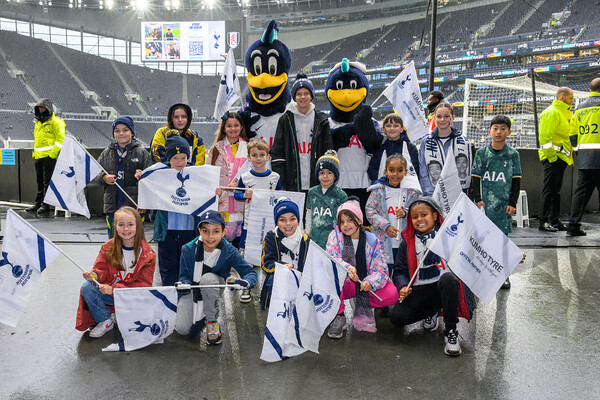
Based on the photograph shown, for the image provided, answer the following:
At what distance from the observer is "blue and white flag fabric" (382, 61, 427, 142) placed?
5.47 m

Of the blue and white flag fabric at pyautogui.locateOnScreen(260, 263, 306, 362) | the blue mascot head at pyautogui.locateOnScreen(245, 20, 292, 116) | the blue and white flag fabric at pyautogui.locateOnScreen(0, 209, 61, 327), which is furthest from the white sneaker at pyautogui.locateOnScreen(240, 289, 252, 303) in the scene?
the blue mascot head at pyautogui.locateOnScreen(245, 20, 292, 116)

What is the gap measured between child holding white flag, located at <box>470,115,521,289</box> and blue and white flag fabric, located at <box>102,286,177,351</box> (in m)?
3.00

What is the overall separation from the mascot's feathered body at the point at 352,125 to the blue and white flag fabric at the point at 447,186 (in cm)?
77

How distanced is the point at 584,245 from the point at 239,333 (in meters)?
5.15

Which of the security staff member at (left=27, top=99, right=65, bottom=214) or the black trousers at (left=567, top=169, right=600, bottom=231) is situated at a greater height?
the security staff member at (left=27, top=99, right=65, bottom=214)

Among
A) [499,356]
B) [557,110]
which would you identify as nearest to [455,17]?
[557,110]

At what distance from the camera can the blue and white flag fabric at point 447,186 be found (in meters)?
3.99

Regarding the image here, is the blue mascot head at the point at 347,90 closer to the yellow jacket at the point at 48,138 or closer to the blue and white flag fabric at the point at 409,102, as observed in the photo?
the blue and white flag fabric at the point at 409,102

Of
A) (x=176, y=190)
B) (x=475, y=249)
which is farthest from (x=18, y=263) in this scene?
(x=475, y=249)

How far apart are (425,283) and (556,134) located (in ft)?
17.0

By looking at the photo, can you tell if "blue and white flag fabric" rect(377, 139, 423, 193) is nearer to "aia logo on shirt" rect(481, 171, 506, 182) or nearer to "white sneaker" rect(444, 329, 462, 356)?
"aia logo on shirt" rect(481, 171, 506, 182)

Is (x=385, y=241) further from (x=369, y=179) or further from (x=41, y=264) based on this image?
(x=41, y=264)

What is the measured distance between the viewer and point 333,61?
130ft

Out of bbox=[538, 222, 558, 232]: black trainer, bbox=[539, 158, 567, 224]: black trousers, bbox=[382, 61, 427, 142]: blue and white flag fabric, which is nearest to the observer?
bbox=[382, 61, 427, 142]: blue and white flag fabric
